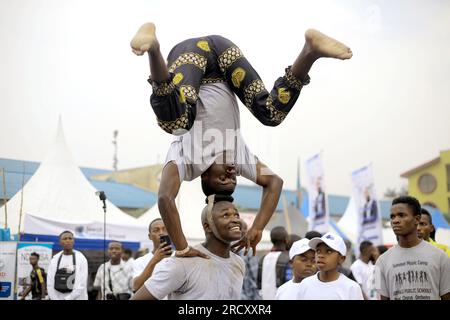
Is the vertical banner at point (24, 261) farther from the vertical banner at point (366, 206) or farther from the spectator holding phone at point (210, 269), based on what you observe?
the vertical banner at point (366, 206)

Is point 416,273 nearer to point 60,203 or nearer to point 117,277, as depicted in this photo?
point 117,277

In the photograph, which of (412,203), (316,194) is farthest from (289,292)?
(316,194)

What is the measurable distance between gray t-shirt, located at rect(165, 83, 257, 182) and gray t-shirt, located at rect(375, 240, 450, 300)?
149 centimetres

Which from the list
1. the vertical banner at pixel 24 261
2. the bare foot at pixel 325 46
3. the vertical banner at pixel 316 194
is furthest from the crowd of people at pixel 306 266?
the vertical banner at pixel 316 194

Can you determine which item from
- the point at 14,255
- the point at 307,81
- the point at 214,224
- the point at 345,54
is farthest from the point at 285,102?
the point at 14,255

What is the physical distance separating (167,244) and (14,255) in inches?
193

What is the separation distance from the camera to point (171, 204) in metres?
4.29

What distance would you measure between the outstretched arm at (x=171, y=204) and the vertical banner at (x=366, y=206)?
1007 cm

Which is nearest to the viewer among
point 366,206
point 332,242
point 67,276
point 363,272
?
point 332,242

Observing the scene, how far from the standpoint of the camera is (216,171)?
→ 14.7ft

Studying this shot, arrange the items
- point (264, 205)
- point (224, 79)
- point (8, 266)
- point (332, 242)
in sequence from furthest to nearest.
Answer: point (8, 266) < point (332, 242) < point (224, 79) < point (264, 205)

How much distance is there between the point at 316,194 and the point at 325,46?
10872 mm

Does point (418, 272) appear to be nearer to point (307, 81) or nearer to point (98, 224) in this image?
point (307, 81)

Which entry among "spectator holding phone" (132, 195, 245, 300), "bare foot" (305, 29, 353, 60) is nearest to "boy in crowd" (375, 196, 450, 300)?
"spectator holding phone" (132, 195, 245, 300)
